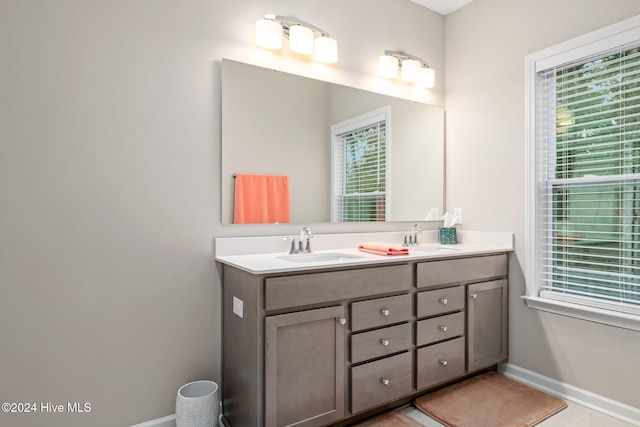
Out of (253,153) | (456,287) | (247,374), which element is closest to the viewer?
(247,374)

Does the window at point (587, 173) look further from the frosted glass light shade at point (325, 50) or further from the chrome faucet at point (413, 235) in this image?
the frosted glass light shade at point (325, 50)

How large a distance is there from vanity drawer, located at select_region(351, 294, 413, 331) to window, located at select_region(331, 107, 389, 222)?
2.22 feet

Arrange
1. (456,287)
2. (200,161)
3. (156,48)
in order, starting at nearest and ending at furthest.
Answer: (156,48)
(200,161)
(456,287)

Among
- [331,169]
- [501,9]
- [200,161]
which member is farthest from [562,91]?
[200,161]

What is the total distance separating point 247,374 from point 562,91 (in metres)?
2.44

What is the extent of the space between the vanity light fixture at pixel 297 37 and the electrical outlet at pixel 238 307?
143 cm

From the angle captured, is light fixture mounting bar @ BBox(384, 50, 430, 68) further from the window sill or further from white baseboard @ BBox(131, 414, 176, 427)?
white baseboard @ BBox(131, 414, 176, 427)

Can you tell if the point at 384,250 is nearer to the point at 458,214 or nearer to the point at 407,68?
the point at 458,214

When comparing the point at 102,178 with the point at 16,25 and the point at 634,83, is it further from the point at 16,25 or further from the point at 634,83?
the point at 634,83

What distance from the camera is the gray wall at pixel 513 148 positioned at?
208 centimetres

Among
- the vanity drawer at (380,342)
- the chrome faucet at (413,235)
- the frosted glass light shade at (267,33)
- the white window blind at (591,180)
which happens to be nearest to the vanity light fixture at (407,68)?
the white window blind at (591,180)

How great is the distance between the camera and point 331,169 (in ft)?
7.82

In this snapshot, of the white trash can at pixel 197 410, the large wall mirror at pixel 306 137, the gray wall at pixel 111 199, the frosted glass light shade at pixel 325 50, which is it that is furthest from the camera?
the frosted glass light shade at pixel 325 50

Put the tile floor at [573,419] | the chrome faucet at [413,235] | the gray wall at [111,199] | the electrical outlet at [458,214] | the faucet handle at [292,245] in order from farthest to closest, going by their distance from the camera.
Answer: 1. the electrical outlet at [458,214]
2. the chrome faucet at [413,235]
3. the faucet handle at [292,245]
4. the tile floor at [573,419]
5. the gray wall at [111,199]
